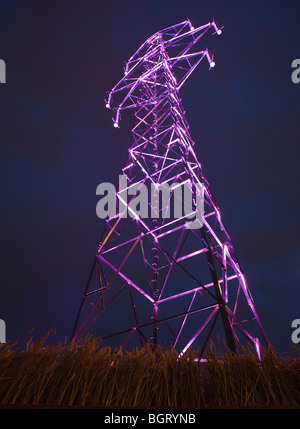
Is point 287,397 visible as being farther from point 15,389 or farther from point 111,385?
point 15,389

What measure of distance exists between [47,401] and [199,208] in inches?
159

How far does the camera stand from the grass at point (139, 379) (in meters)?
1.67

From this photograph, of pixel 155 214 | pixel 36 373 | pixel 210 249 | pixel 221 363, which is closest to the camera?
pixel 36 373

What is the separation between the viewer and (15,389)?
1.63m

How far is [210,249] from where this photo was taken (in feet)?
14.8

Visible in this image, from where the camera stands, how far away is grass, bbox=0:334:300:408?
5.47 feet

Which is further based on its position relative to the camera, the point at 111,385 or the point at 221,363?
the point at 221,363

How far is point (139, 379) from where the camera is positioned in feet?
5.82
